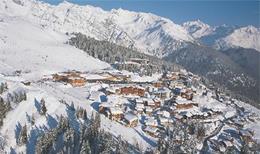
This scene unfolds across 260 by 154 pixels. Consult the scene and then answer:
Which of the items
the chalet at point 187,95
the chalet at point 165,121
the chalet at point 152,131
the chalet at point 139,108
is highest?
the chalet at point 187,95

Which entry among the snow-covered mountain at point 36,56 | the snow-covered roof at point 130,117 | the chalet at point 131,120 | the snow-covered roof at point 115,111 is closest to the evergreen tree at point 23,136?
the snow-covered roof at point 115,111

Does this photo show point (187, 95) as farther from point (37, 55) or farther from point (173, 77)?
point (37, 55)

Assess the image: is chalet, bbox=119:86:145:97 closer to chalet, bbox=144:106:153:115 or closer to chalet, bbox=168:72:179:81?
chalet, bbox=144:106:153:115

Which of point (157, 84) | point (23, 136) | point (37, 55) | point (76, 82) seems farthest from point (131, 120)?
point (37, 55)

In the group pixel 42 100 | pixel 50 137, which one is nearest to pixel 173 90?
pixel 42 100

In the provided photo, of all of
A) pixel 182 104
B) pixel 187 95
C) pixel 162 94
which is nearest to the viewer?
pixel 182 104

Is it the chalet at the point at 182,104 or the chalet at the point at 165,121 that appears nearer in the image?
the chalet at the point at 165,121

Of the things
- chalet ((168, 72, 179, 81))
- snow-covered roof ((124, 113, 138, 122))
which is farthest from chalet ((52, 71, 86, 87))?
chalet ((168, 72, 179, 81))

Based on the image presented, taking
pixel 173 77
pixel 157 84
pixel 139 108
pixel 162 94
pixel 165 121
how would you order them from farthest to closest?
pixel 173 77 < pixel 157 84 < pixel 162 94 < pixel 139 108 < pixel 165 121

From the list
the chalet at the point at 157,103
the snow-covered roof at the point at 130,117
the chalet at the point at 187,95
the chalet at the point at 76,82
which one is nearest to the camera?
the snow-covered roof at the point at 130,117

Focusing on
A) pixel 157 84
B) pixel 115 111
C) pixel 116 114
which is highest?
pixel 157 84

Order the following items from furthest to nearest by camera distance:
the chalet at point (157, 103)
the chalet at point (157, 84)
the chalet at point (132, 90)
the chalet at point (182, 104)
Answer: the chalet at point (157, 84), the chalet at point (132, 90), the chalet at point (182, 104), the chalet at point (157, 103)

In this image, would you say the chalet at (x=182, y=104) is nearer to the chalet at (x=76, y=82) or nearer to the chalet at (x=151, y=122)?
the chalet at (x=151, y=122)
